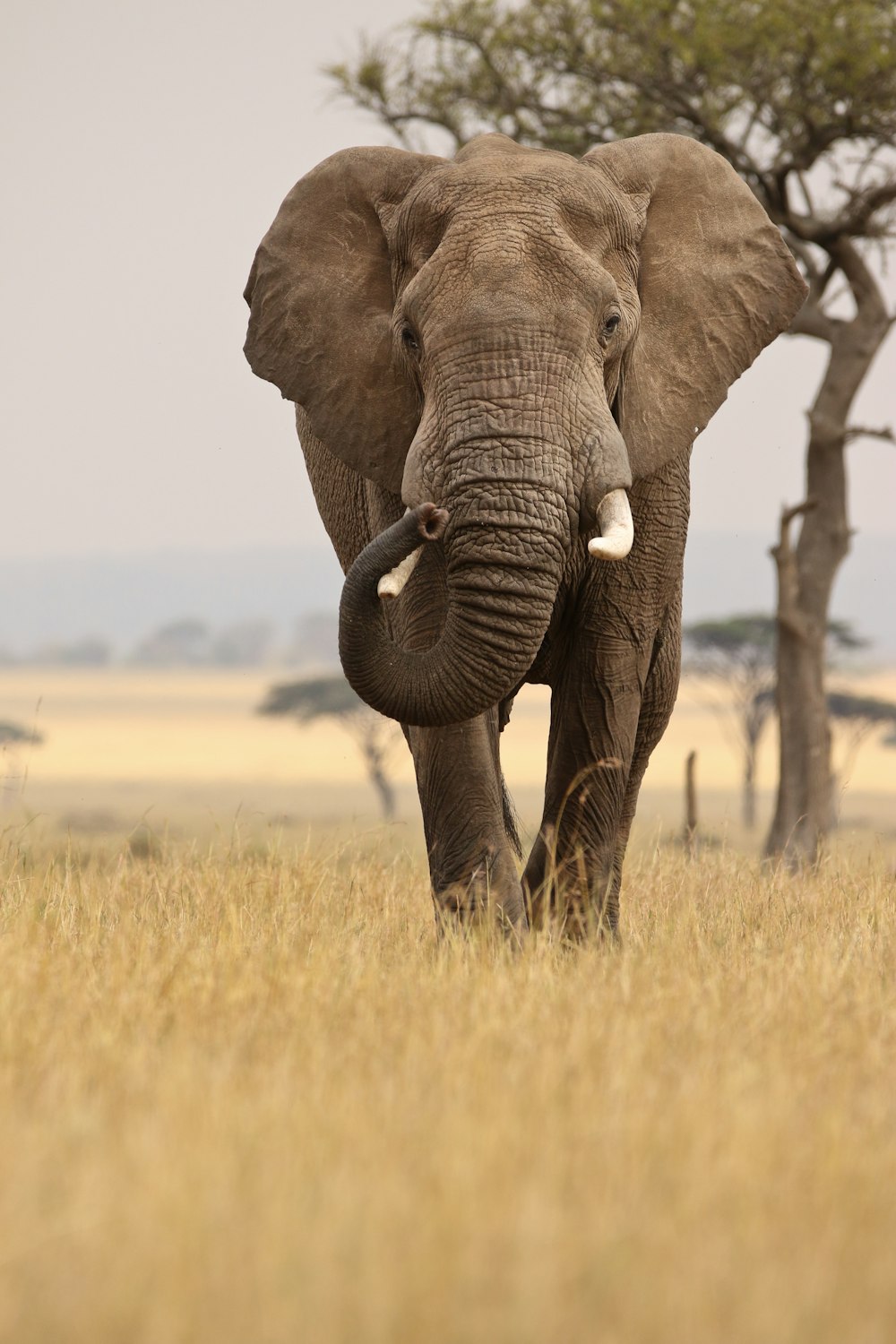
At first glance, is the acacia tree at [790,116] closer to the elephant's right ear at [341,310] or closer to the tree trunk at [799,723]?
the tree trunk at [799,723]

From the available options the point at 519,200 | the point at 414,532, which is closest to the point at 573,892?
the point at 414,532

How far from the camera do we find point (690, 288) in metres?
7.54

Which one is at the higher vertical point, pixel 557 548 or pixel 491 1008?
pixel 557 548

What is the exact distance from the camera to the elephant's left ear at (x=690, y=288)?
730cm

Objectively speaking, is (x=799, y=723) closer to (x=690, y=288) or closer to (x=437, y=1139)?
(x=690, y=288)

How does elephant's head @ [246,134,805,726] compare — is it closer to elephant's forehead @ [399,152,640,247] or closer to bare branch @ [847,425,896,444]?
elephant's forehead @ [399,152,640,247]

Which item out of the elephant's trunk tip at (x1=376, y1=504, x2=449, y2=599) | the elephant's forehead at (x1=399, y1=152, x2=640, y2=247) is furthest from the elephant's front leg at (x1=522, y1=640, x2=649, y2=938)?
the elephant's forehead at (x1=399, y1=152, x2=640, y2=247)

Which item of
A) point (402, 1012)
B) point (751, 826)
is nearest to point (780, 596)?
point (402, 1012)

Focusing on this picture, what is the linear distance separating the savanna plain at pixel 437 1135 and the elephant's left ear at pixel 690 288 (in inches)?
78.6

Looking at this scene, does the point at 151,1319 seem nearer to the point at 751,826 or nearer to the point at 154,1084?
the point at 154,1084

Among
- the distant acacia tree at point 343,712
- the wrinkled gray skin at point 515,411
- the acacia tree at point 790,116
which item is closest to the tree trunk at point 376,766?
the distant acacia tree at point 343,712

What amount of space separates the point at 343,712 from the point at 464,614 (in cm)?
3102

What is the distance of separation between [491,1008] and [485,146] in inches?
A: 137

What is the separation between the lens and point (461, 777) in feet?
23.5
